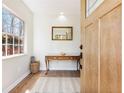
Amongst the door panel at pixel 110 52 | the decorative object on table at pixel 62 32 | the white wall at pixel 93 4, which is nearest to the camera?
the door panel at pixel 110 52

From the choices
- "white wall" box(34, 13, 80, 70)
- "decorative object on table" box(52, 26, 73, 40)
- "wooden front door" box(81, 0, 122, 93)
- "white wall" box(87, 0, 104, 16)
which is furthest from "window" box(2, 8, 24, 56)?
"wooden front door" box(81, 0, 122, 93)

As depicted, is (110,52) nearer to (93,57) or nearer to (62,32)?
(93,57)

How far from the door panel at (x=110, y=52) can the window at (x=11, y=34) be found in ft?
9.76

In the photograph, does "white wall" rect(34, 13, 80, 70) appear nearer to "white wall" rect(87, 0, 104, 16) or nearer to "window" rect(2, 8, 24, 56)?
"window" rect(2, 8, 24, 56)

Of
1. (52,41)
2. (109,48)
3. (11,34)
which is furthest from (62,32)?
(109,48)

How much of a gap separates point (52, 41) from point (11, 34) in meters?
2.85

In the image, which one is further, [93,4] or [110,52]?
[93,4]

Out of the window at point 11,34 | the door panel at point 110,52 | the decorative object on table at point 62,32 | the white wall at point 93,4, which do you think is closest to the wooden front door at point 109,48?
the door panel at point 110,52

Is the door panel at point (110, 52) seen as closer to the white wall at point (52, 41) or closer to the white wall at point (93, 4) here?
the white wall at point (93, 4)

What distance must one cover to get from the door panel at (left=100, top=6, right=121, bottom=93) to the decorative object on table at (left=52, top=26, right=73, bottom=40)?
567 cm

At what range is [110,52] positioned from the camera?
0.89m

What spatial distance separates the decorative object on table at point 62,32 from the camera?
6707 mm

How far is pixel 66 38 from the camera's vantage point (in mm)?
6730

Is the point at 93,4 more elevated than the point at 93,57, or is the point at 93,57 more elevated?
the point at 93,4
